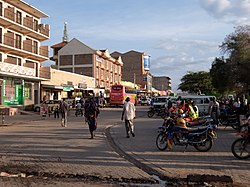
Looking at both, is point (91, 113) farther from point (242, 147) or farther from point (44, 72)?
point (44, 72)

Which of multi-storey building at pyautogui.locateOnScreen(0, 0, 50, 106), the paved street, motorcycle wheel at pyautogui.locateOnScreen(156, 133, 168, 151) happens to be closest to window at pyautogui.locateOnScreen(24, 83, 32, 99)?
multi-storey building at pyautogui.locateOnScreen(0, 0, 50, 106)

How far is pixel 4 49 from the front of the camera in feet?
126

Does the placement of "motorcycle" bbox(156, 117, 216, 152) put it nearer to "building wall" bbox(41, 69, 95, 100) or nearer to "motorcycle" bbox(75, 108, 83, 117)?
"motorcycle" bbox(75, 108, 83, 117)

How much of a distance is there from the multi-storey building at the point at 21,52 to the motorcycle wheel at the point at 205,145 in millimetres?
28877

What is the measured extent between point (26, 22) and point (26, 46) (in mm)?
3030

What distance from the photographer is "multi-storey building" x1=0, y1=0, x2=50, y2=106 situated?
126 feet

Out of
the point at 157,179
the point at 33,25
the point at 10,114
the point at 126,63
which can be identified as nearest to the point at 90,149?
the point at 157,179

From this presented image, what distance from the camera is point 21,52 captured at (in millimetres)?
41531

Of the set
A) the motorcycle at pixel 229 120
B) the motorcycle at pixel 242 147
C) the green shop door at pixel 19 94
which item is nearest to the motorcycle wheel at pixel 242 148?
the motorcycle at pixel 242 147

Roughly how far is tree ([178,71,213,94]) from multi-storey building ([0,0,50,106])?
41.4 metres

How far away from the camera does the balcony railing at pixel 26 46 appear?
127 ft

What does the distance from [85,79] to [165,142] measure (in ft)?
185

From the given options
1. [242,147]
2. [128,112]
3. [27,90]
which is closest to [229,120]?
[128,112]

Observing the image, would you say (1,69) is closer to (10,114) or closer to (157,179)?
(10,114)
